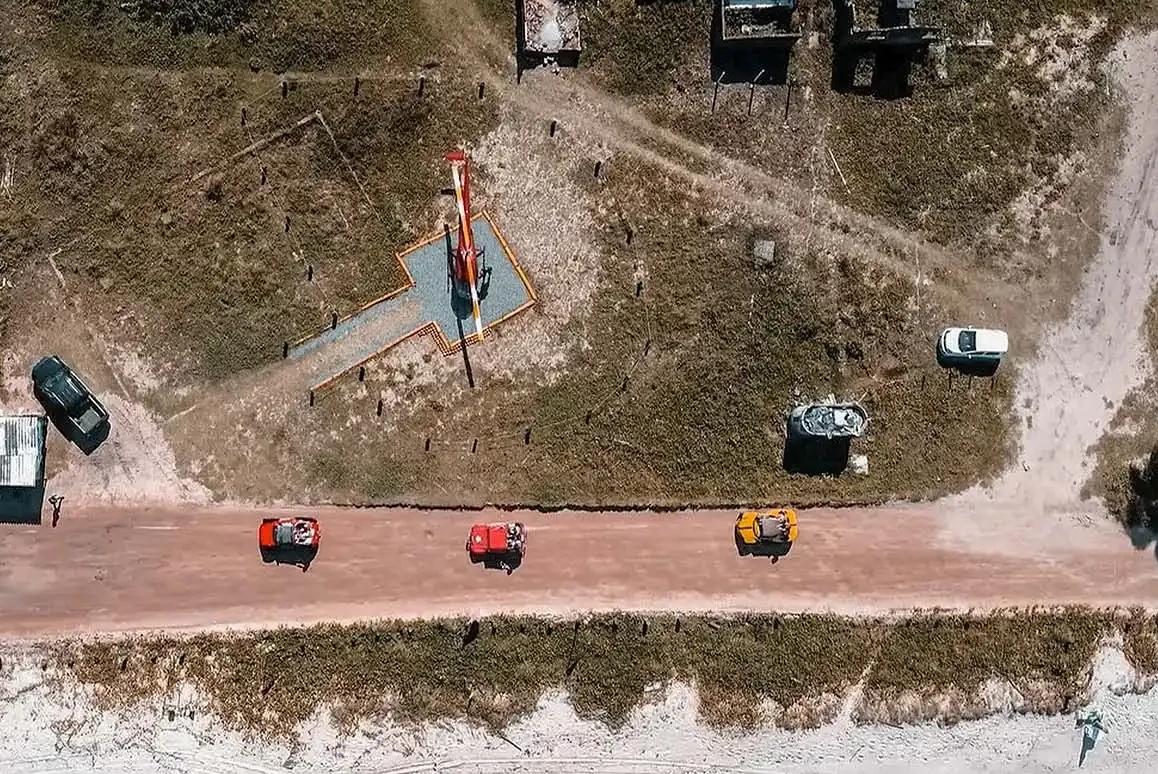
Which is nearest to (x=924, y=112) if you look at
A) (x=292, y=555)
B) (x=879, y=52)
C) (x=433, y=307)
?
(x=879, y=52)

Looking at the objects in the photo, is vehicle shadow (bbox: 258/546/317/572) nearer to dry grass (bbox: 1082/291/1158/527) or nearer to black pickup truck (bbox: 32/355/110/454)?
black pickup truck (bbox: 32/355/110/454)

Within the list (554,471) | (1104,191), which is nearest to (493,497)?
(554,471)

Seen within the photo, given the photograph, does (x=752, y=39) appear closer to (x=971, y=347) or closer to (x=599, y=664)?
(x=971, y=347)

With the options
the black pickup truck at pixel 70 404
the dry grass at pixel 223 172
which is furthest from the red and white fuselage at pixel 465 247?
the black pickup truck at pixel 70 404

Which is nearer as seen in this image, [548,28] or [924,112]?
[548,28]

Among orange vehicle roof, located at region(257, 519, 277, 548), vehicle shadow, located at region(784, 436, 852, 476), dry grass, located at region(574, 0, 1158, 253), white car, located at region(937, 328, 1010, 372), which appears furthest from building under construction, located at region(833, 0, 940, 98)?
orange vehicle roof, located at region(257, 519, 277, 548)

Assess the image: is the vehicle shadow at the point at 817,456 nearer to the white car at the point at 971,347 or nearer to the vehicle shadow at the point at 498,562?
the white car at the point at 971,347
